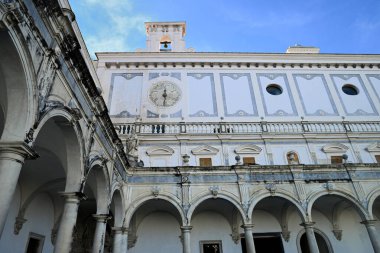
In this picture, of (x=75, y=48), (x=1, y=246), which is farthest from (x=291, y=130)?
(x=1, y=246)

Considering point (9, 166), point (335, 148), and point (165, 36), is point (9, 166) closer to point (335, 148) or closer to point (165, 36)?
point (335, 148)

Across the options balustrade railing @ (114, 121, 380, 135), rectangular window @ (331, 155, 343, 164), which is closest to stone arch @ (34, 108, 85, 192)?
balustrade railing @ (114, 121, 380, 135)

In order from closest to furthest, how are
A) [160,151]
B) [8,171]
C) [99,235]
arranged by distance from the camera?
1. [8,171]
2. [99,235]
3. [160,151]

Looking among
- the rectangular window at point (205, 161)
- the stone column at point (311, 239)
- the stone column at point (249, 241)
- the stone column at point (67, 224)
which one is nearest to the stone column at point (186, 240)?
the stone column at point (249, 241)

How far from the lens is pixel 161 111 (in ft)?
64.6

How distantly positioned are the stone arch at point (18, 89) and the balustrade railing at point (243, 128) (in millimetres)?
12596

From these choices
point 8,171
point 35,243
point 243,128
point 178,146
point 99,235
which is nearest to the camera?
point 8,171

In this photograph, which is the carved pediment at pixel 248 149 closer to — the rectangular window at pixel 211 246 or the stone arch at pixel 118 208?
the rectangular window at pixel 211 246

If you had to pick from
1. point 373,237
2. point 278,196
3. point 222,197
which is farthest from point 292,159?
point 373,237

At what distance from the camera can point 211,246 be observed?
15.8 meters

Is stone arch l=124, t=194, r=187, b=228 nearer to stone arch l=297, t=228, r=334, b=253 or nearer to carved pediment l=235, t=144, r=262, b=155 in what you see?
carved pediment l=235, t=144, r=262, b=155

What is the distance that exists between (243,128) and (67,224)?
13.2 meters

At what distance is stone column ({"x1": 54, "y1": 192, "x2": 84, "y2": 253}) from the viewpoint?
7.00m

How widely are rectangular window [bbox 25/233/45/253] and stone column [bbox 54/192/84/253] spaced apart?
19.1ft
